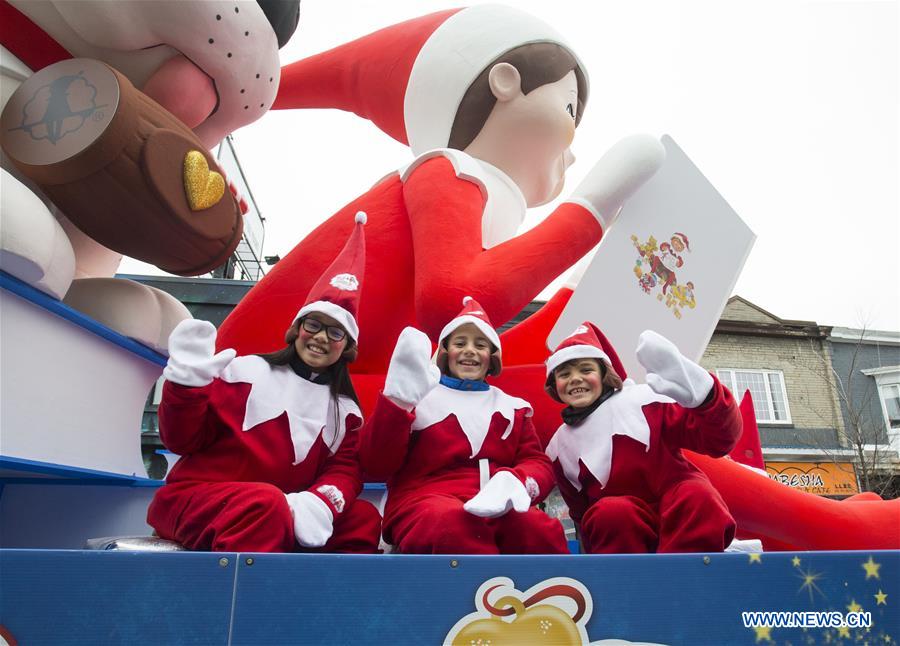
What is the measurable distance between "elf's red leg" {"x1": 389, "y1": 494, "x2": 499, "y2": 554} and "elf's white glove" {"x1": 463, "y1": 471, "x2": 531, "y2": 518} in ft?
0.13

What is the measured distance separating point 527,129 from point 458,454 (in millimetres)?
1827

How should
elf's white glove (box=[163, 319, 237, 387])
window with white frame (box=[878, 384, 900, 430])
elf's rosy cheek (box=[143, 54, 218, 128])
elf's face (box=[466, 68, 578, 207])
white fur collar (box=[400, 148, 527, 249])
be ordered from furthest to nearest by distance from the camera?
window with white frame (box=[878, 384, 900, 430]) < elf's face (box=[466, 68, 578, 207]) < white fur collar (box=[400, 148, 527, 249]) < elf's rosy cheek (box=[143, 54, 218, 128]) < elf's white glove (box=[163, 319, 237, 387])

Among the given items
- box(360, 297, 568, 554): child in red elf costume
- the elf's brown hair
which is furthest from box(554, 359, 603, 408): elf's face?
the elf's brown hair

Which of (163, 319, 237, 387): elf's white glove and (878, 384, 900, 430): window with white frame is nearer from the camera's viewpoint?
(163, 319, 237, 387): elf's white glove

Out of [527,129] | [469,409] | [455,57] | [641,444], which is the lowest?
[641,444]

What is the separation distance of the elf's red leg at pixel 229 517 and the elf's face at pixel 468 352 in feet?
2.51

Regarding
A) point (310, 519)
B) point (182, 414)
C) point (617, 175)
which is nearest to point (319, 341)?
point (182, 414)

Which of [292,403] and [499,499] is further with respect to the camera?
[292,403]

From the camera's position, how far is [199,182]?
2555 millimetres

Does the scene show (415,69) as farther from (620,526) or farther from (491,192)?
(620,526)

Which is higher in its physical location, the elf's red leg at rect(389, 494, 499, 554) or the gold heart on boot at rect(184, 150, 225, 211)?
the gold heart on boot at rect(184, 150, 225, 211)

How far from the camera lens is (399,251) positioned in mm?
2994

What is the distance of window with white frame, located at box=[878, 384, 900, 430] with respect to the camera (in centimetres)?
1369

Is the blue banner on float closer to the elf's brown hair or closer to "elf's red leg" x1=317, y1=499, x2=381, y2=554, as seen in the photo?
"elf's red leg" x1=317, y1=499, x2=381, y2=554
